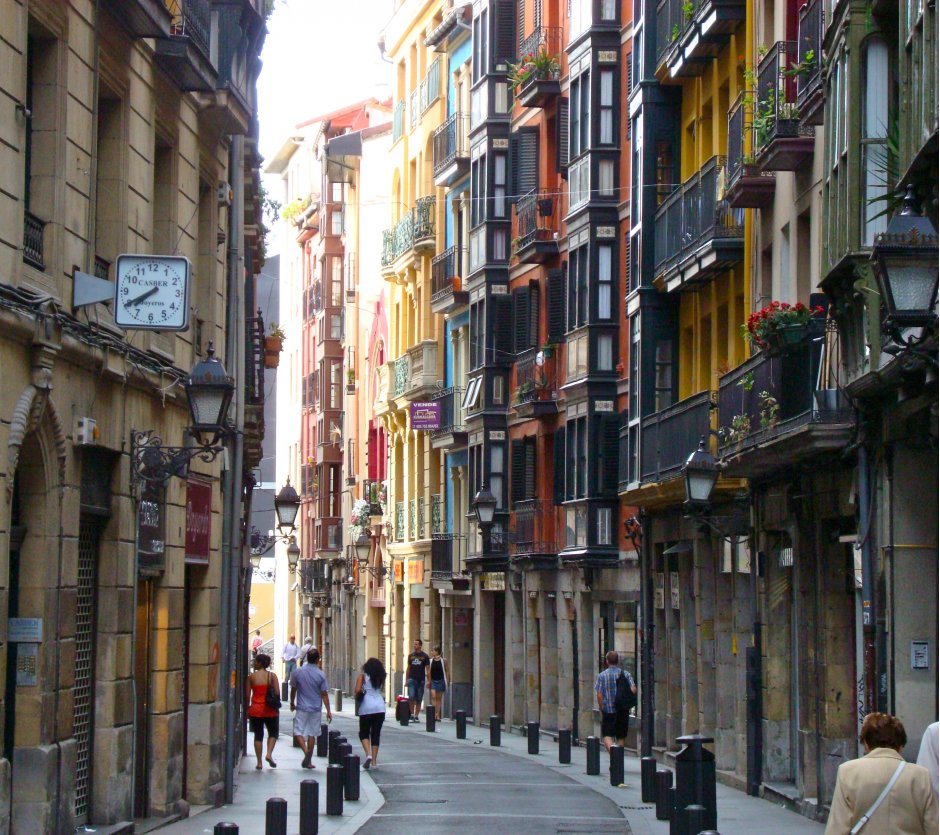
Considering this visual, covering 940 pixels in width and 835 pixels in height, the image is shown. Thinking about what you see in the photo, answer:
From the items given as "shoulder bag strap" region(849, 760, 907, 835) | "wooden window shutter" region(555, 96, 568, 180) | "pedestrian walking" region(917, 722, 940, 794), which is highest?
"wooden window shutter" region(555, 96, 568, 180)

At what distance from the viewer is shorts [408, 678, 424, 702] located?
165 ft

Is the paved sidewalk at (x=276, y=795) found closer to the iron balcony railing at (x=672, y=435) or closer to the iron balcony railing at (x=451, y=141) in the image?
the iron balcony railing at (x=672, y=435)

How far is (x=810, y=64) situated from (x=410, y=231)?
122ft

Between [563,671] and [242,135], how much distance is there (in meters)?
19.6

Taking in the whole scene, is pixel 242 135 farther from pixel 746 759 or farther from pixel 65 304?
pixel 746 759

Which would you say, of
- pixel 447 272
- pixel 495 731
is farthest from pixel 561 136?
pixel 495 731

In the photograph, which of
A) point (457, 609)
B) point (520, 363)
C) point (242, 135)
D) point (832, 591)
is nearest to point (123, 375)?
point (242, 135)

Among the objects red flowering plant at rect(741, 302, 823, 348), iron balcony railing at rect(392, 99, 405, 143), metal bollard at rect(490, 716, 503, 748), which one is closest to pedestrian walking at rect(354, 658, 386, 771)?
metal bollard at rect(490, 716, 503, 748)

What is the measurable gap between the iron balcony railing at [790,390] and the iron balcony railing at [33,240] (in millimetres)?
8417

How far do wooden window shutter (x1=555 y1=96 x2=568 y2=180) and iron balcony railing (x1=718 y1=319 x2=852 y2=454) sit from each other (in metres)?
18.3

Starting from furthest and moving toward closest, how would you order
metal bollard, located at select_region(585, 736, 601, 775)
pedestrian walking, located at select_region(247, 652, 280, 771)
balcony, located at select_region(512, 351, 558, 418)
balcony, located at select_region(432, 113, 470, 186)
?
balcony, located at select_region(432, 113, 470, 186), balcony, located at select_region(512, 351, 558, 418), pedestrian walking, located at select_region(247, 652, 280, 771), metal bollard, located at select_region(585, 736, 601, 775)

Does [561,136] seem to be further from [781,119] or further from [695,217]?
[781,119]

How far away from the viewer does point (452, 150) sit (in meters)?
54.4

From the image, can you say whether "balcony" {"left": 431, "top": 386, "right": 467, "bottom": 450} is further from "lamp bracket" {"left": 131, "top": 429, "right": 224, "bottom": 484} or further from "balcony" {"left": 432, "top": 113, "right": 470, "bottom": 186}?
"lamp bracket" {"left": 131, "top": 429, "right": 224, "bottom": 484}
